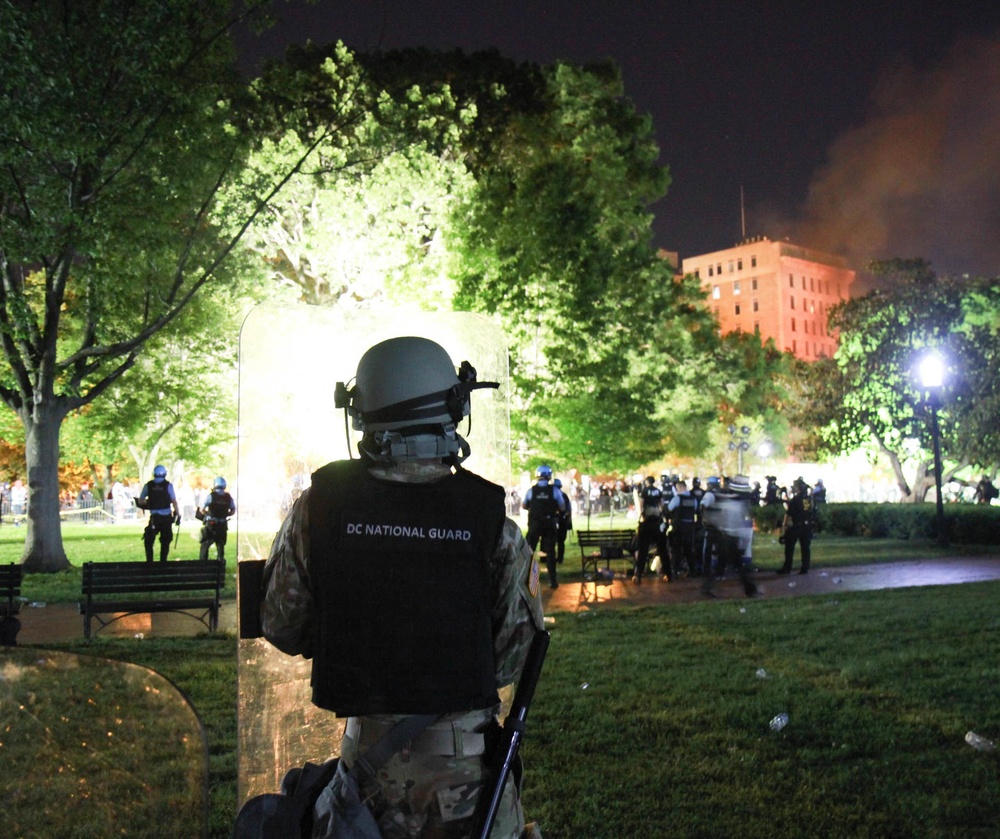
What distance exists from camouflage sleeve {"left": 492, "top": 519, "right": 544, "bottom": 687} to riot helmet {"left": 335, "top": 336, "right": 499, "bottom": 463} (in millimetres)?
310

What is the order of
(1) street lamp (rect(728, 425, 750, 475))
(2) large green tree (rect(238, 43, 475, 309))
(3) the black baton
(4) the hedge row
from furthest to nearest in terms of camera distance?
(1) street lamp (rect(728, 425, 750, 475))
(4) the hedge row
(2) large green tree (rect(238, 43, 475, 309))
(3) the black baton

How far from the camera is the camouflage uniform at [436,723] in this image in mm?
2336

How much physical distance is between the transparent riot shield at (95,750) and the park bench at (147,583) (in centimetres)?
766

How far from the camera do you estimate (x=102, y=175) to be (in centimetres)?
1669

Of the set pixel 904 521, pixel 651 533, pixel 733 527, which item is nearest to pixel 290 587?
pixel 733 527

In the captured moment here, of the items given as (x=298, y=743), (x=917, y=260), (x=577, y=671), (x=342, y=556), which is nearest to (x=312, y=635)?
(x=342, y=556)

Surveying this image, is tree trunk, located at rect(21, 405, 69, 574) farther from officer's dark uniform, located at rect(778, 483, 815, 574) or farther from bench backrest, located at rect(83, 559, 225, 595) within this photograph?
officer's dark uniform, located at rect(778, 483, 815, 574)

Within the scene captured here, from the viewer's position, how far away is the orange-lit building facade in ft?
416

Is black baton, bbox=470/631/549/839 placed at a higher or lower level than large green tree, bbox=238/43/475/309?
lower

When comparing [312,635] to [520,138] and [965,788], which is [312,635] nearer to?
[965,788]

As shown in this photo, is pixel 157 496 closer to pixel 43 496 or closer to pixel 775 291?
pixel 43 496

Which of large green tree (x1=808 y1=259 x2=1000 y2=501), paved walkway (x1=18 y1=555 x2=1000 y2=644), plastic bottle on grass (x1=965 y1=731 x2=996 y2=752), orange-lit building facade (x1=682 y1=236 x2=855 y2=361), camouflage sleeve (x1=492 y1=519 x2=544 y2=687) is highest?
orange-lit building facade (x1=682 y1=236 x2=855 y2=361)

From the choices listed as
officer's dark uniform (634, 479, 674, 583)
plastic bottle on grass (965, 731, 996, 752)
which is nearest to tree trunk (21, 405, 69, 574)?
officer's dark uniform (634, 479, 674, 583)

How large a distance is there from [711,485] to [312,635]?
14.3 m
